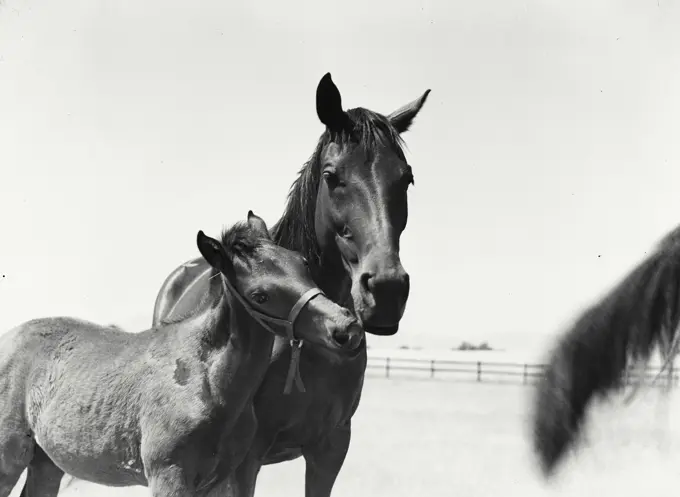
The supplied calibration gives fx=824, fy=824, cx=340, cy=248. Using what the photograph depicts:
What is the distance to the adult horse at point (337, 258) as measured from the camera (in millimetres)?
3334

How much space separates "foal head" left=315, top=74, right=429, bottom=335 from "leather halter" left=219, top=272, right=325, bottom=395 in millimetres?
206

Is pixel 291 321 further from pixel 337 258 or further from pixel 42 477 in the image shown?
pixel 42 477

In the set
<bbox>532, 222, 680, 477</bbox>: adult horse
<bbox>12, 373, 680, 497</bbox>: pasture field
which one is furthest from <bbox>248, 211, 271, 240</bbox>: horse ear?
<bbox>532, 222, 680, 477</bbox>: adult horse

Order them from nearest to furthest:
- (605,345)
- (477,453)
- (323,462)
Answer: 1. (605,345)
2. (323,462)
3. (477,453)

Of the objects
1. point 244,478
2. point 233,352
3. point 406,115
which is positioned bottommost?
point 244,478

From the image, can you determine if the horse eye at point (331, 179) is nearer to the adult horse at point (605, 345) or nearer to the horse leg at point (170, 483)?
the horse leg at point (170, 483)

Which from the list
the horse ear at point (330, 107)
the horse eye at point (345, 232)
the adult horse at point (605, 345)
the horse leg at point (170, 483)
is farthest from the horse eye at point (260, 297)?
the adult horse at point (605, 345)

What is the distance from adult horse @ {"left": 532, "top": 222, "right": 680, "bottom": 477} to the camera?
1908mm

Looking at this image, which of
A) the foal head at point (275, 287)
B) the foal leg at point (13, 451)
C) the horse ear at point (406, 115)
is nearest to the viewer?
the foal head at point (275, 287)

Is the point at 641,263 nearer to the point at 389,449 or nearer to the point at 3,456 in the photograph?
the point at 3,456

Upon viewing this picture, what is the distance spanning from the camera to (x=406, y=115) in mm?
4223

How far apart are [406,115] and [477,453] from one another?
8279mm

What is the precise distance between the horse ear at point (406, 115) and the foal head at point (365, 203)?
0.25 m

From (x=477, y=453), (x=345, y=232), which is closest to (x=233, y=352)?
(x=345, y=232)
